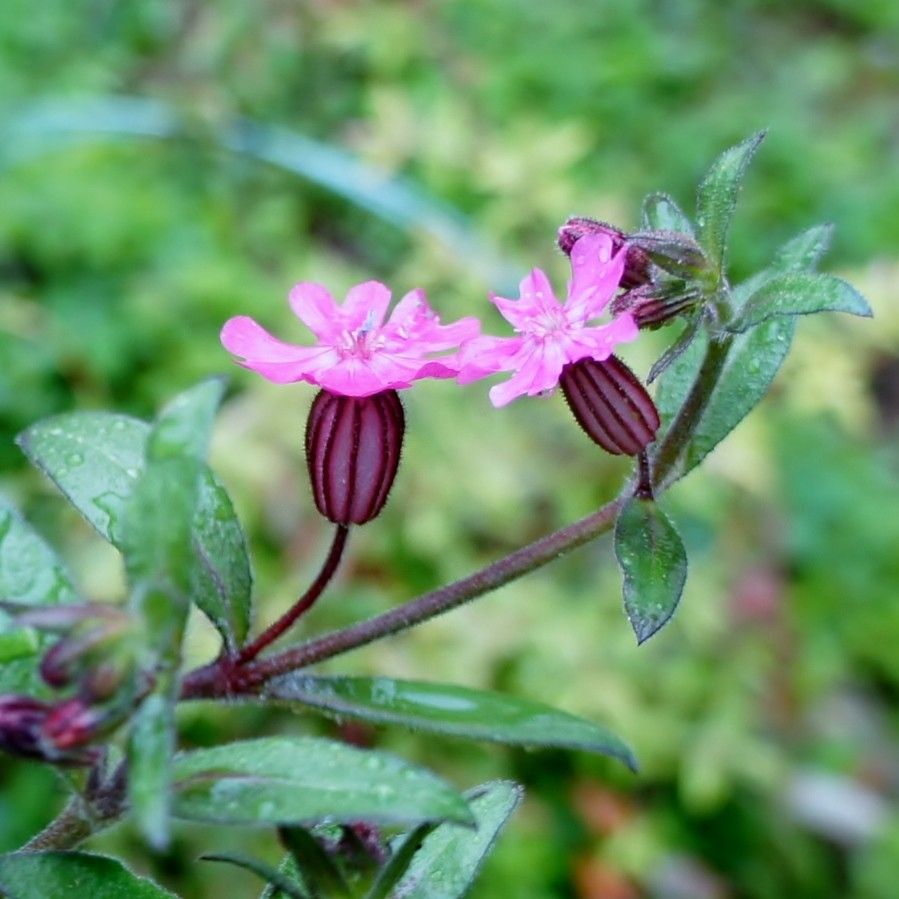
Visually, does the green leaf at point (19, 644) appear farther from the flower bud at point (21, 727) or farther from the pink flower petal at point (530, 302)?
the pink flower petal at point (530, 302)

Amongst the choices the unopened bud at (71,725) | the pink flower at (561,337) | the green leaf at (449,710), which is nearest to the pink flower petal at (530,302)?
the pink flower at (561,337)

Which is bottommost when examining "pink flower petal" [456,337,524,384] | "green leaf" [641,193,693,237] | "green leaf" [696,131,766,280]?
"pink flower petal" [456,337,524,384]

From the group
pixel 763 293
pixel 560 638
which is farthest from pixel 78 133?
pixel 763 293

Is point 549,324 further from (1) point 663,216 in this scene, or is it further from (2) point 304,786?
(2) point 304,786

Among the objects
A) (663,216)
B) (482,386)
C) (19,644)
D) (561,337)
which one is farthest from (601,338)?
(482,386)

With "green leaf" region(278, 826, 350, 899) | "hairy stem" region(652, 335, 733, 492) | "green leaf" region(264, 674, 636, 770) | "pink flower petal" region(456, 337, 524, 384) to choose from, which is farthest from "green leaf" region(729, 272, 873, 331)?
"green leaf" region(278, 826, 350, 899)

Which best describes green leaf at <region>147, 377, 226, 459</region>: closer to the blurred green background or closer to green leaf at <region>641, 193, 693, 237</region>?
green leaf at <region>641, 193, 693, 237</region>
